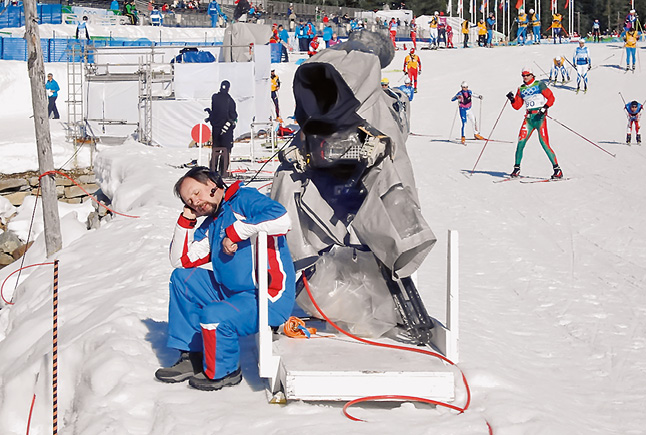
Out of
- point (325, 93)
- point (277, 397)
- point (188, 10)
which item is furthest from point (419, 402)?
point (188, 10)

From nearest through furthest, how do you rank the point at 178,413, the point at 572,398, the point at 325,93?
the point at 178,413 < the point at 572,398 < the point at 325,93

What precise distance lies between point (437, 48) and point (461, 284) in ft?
115

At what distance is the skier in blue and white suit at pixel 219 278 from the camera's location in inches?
181

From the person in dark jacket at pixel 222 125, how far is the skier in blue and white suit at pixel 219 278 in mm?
10835

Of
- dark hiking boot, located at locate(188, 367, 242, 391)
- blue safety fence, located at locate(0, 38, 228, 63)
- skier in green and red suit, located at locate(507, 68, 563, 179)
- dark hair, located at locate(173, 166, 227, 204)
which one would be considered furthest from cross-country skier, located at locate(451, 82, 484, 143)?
dark hiking boot, located at locate(188, 367, 242, 391)

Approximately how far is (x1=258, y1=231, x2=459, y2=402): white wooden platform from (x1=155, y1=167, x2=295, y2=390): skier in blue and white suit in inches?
7.3

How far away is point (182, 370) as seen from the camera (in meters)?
4.90

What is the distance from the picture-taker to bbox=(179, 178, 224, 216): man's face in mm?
4797

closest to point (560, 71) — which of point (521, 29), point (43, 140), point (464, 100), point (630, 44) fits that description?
point (630, 44)

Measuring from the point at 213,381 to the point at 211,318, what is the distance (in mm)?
413

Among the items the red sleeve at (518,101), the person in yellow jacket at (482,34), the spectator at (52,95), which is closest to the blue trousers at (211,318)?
the red sleeve at (518,101)

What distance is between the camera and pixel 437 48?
41781 mm

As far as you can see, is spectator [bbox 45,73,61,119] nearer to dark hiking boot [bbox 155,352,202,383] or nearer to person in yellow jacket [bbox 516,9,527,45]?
dark hiking boot [bbox 155,352,202,383]

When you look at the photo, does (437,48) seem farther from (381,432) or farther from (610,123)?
(381,432)
